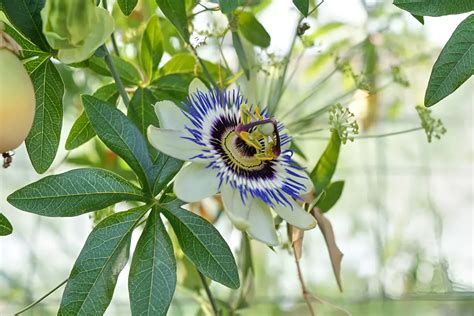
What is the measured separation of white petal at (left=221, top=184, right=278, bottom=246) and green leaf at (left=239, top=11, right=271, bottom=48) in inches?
13.6

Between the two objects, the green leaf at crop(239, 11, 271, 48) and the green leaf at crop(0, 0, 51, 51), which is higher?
the green leaf at crop(239, 11, 271, 48)

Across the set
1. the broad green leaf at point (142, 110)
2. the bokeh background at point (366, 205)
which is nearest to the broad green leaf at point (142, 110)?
the broad green leaf at point (142, 110)

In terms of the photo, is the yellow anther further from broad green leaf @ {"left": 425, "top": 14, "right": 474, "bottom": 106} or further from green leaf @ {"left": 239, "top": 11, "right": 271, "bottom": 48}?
green leaf @ {"left": 239, "top": 11, "right": 271, "bottom": 48}

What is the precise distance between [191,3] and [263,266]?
1101 mm

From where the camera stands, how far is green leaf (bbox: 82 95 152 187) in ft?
2.17

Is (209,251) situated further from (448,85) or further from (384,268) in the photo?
(384,268)

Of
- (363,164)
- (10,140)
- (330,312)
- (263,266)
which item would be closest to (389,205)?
(363,164)

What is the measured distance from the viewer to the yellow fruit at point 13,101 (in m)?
0.54

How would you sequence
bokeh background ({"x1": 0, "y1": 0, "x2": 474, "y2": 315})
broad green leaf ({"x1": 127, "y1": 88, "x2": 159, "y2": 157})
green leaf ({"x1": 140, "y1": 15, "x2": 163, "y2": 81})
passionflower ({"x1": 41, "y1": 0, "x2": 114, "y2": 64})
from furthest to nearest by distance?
bokeh background ({"x1": 0, "y1": 0, "x2": 474, "y2": 315}), green leaf ({"x1": 140, "y1": 15, "x2": 163, "y2": 81}), broad green leaf ({"x1": 127, "y1": 88, "x2": 159, "y2": 157}), passionflower ({"x1": 41, "y1": 0, "x2": 114, "y2": 64})

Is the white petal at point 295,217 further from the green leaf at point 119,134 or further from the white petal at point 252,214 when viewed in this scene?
the green leaf at point 119,134

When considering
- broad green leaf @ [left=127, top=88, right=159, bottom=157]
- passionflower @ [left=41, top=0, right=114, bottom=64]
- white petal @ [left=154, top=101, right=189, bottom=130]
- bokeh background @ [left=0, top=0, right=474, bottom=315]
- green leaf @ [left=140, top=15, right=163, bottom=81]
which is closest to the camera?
passionflower @ [left=41, top=0, right=114, bottom=64]

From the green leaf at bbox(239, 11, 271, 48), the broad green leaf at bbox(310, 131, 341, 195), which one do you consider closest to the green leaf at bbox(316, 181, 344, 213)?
the broad green leaf at bbox(310, 131, 341, 195)

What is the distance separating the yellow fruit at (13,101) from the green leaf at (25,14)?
6cm

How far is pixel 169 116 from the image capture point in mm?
639
